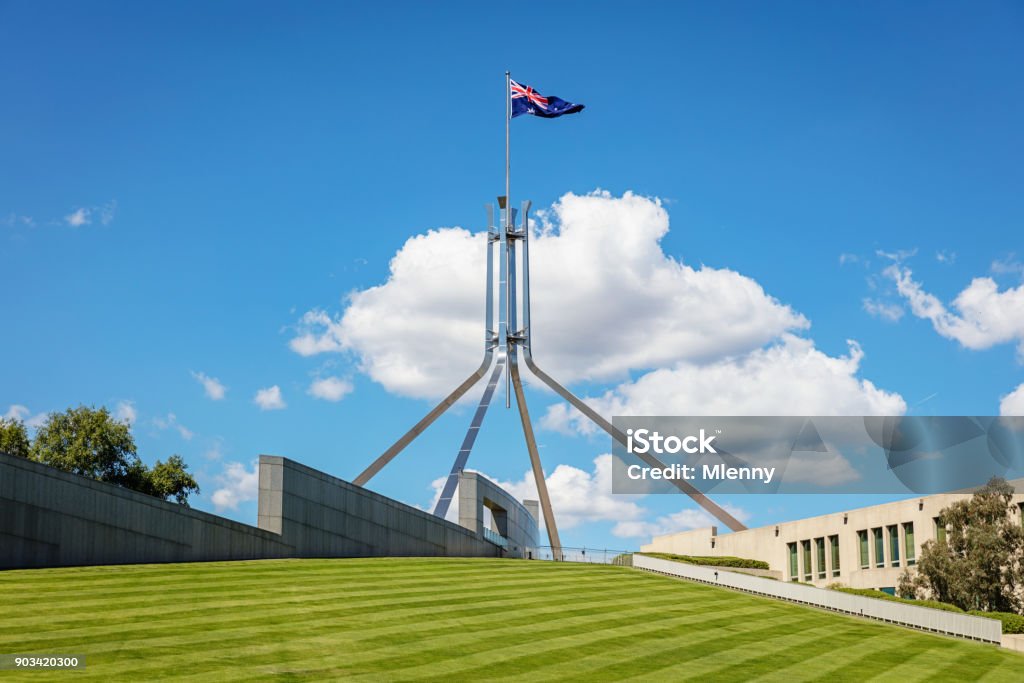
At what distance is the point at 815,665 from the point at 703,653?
8.31ft

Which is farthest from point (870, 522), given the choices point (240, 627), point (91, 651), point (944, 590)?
point (91, 651)

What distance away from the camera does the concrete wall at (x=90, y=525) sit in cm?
2681

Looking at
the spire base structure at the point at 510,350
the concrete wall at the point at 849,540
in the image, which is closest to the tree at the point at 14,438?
the spire base structure at the point at 510,350

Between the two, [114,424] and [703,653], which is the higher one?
[114,424]

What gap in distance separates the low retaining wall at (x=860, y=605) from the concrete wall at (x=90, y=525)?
19.3m

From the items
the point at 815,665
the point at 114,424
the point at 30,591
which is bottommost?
the point at 815,665

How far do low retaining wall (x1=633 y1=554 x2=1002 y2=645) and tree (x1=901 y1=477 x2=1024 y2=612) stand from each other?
5.45 meters

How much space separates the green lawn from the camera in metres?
18.1

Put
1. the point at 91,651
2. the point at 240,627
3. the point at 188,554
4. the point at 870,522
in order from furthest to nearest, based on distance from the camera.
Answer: the point at 870,522
the point at 188,554
the point at 240,627
the point at 91,651

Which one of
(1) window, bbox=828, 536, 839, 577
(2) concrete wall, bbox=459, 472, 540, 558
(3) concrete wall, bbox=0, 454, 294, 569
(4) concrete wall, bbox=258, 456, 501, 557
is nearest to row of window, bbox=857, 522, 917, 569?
(1) window, bbox=828, 536, 839, 577

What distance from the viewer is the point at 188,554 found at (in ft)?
102

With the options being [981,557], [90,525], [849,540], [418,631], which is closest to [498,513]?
[849,540]

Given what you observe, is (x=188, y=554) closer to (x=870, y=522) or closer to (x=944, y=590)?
(x=944, y=590)

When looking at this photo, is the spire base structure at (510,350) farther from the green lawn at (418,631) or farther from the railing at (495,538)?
the green lawn at (418,631)
